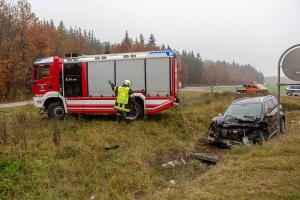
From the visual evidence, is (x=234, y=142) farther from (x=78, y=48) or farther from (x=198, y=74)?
(x=198, y=74)

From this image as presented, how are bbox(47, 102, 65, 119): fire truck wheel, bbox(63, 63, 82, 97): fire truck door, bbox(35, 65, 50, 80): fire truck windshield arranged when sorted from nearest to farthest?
bbox(63, 63, 82, 97): fire truck door, bbox(35, 65, 50, 80): fire truck windshield, bbox(47, 102, 65, 119): fire truck wheel

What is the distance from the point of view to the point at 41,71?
1411 centimetres

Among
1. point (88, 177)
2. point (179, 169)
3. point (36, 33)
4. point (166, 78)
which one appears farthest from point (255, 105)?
point (36, 33)

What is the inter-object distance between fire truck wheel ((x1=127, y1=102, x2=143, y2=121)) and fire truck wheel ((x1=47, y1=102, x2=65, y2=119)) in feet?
9.71

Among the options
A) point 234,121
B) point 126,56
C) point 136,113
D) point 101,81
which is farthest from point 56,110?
point 234,121

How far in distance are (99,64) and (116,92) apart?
6.00ft

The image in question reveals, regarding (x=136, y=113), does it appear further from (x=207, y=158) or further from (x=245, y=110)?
(x=207, y=158)

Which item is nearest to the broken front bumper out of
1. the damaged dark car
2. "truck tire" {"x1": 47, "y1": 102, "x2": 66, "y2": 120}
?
the damaged dark car

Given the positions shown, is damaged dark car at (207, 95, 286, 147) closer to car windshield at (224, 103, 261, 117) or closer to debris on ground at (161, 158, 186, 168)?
car windshield at (224, 103, 261, 117)

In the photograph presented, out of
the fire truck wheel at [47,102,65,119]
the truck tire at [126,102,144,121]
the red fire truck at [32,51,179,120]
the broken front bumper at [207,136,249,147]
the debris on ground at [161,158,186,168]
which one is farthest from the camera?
the fire truck wheel at [47,102,65,119]

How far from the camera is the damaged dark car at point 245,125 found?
35.4 feet

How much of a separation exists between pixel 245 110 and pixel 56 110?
760 cm

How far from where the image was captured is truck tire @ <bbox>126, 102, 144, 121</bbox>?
13.2 meters

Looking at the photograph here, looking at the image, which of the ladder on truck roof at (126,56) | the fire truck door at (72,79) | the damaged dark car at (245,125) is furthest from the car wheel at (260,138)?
the fire truck door at (72,79)
